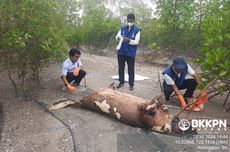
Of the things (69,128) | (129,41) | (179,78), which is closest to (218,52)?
(179,78)

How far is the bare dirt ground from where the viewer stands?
12.2ft

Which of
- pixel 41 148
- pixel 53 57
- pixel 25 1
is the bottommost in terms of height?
pixel 41 148

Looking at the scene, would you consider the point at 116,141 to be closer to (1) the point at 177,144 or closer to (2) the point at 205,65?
(1) the point at 177,144

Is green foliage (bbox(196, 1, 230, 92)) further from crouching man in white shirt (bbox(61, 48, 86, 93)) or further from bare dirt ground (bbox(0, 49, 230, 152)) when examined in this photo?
crouching man in white shirt (bbox(61, 48, 86, 93))

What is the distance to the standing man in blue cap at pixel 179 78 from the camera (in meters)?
4.73

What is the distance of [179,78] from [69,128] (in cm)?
195

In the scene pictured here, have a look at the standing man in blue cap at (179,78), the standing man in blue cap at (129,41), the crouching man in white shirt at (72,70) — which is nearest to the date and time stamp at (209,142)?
the standing man in blue cap at (179,78)

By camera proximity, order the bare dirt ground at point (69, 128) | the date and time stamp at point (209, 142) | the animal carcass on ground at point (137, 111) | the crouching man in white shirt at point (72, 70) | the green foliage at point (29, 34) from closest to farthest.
Answer: the date and time stamp at point (209, 142) < the bare dirt ground at point (69, 128) < the animal carcass on ground at point (137, 111) < the green foliage at point (29, 34) < the crouching man in white shirt at point (72, 70)

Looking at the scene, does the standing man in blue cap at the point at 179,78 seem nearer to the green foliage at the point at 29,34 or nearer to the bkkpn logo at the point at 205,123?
the bkkpn logo at the point at 205,123

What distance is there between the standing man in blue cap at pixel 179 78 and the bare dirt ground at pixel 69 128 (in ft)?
0.91

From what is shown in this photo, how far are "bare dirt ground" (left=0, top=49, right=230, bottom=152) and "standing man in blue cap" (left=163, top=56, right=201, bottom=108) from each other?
277 millimetres

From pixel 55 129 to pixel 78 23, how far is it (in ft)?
26.5

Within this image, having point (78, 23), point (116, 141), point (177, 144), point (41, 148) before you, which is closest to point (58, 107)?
point (41, 148)

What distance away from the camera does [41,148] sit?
12.6 ft
